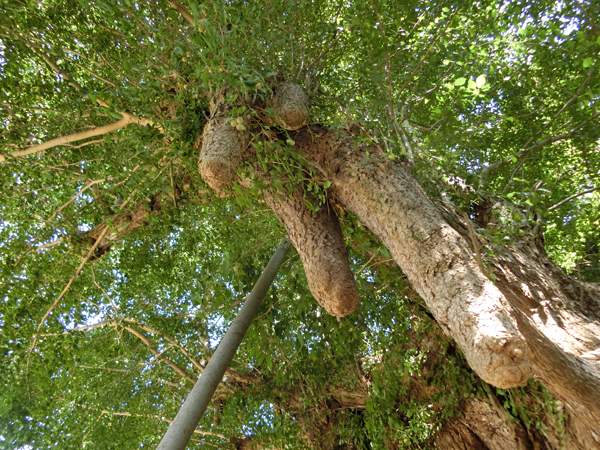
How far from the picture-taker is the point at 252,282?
347 centimetres

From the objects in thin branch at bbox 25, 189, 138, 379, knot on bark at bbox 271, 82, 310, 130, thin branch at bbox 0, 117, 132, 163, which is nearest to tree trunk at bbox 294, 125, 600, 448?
knot on bark at bbox 271, 82, 310, 130

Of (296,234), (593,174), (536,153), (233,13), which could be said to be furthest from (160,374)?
(593,174)

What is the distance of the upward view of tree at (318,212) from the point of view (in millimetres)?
2020

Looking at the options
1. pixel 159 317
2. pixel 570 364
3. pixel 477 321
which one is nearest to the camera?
pixel 477 321

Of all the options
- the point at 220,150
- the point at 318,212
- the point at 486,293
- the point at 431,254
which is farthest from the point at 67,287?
the point at 486,293

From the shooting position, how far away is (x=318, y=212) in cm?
260

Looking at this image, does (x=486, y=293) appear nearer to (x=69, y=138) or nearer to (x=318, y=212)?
(x=318, y=212)

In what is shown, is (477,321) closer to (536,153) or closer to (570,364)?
(570,364)

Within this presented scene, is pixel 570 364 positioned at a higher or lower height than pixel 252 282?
lower

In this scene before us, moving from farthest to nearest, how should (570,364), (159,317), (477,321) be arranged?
(159,317) → (570,364) → (477,321)

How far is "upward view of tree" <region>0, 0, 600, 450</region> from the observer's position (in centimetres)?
202

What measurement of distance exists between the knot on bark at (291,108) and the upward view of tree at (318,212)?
0.02 metres

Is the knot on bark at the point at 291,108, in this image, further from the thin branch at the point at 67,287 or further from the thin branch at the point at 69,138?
the thin branch at the point at 67,287

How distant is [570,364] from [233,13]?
273cm
